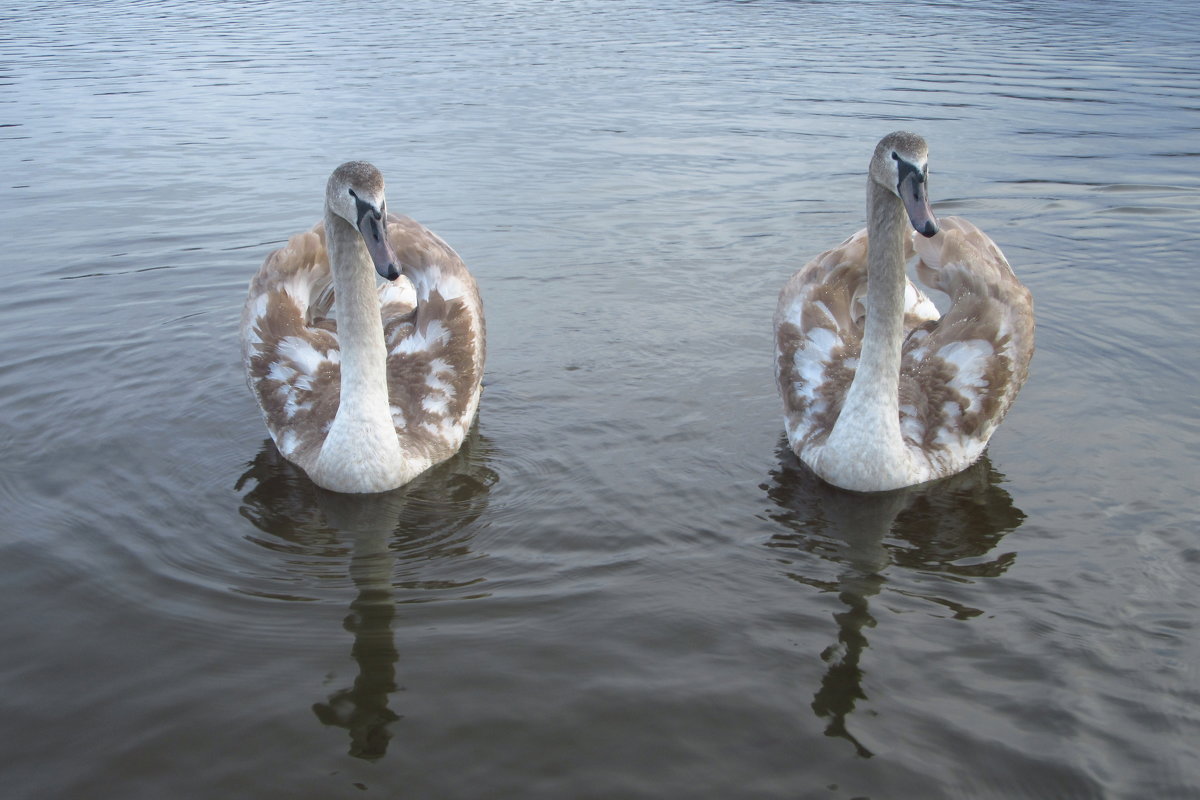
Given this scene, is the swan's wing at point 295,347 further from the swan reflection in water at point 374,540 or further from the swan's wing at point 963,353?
the swan's wing at point 963,353

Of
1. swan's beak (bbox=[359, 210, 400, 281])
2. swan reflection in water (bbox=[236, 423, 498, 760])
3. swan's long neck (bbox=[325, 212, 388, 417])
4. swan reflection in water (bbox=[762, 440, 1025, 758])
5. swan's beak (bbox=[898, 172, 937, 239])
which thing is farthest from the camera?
swan's long neck (bbox=[325, 212, 388, 417])

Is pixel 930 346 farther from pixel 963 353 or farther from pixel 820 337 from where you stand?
pixel 820 337

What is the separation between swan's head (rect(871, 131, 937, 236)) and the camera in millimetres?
6188

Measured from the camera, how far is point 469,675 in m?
5.16

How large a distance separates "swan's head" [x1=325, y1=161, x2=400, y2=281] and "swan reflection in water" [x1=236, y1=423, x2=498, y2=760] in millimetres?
1425

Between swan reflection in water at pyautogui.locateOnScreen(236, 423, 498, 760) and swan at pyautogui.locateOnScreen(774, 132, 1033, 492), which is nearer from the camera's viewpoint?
swan reflection in water at pyautogui.locateOnScreen(236, 423, 498, 760)

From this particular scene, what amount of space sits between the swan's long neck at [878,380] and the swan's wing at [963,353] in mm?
368

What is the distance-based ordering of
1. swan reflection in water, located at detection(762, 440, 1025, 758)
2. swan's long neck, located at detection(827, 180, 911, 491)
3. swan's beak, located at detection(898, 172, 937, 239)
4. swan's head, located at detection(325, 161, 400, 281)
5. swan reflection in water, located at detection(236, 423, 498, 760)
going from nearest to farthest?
swan reflection in water, located at detection(236, 423, 498, 760) < swan reflection in water, located at detection(762, 440, 1025, 758) < swan's beak, located at detection(898, 172, 937, 239) < swan's head, located at detection(325, 161, 400, 281) < swan's long neck, located at detection(827, 180, 911, 491)

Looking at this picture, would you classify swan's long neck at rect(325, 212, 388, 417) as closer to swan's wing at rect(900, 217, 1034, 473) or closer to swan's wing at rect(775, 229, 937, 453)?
swan's wing at rect(775, 229, 937, 453)

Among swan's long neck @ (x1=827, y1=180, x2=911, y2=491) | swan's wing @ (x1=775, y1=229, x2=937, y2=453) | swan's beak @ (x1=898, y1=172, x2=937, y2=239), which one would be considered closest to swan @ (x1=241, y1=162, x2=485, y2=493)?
swan's wing @ (x1=775, y1=229, x2=937, y2=453)

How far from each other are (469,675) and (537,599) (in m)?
0.69

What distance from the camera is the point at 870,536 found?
255 inches

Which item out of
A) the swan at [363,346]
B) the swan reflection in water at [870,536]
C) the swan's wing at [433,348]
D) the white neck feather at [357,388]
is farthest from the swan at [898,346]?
the white neck feather at [357,388]

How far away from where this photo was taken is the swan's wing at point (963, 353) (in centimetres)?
725
